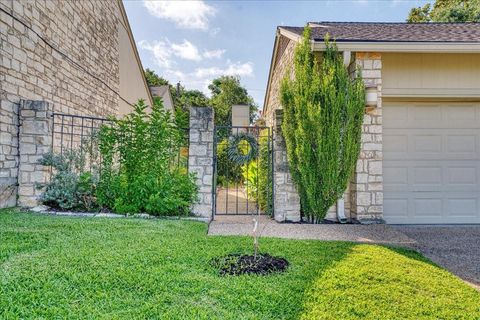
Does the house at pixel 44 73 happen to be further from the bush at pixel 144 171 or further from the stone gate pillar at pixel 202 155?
the stone gate pillar at pixel 202 155

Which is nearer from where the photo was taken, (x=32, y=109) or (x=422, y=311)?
(x=422, y=311)

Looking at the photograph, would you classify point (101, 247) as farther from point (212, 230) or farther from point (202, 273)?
point (212, 230)

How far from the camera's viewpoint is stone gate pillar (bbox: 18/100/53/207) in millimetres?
5219

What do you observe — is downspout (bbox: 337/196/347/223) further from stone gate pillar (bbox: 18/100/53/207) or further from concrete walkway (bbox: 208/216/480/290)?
stone gate pillar (bbox: 18/100/53/207)

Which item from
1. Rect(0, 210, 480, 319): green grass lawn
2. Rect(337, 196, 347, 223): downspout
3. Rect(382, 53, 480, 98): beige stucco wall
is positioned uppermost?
Rect(382, 53, 480, 98): beige stucco wall

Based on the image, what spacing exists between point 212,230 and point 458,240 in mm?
3461

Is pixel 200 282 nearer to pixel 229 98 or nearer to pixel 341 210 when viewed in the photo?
pixel 341 210

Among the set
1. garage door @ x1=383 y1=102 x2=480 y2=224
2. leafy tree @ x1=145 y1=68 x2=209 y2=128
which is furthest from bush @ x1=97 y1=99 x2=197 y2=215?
leafy tree @ x1=145 y1=68 x2=209 y2=128

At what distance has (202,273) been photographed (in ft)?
8.68

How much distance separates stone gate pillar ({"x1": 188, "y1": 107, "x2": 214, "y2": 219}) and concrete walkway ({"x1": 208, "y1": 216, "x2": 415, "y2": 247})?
1.21ft

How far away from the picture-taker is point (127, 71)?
11.5 m

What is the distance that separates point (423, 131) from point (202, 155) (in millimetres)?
3962

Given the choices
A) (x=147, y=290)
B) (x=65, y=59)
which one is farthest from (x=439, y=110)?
(x=65, y=59)

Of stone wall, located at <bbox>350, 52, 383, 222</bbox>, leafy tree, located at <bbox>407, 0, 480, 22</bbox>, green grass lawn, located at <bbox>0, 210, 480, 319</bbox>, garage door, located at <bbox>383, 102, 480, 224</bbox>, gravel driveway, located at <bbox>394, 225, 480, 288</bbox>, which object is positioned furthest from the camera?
leafy tree, located at <bbox>407, 0, 480, 22</bbox>
